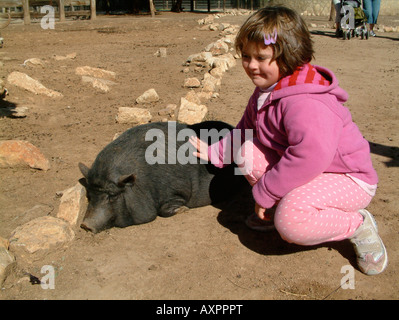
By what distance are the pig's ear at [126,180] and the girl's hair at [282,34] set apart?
1.23 m

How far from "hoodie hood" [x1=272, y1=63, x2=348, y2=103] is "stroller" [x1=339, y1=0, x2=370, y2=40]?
1014cm

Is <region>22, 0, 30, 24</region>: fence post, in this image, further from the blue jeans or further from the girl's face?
the girl's face

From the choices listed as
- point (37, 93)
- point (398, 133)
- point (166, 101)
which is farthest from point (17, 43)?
point (398, 133)

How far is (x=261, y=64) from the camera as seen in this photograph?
2.32m

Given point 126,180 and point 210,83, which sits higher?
point 210,83

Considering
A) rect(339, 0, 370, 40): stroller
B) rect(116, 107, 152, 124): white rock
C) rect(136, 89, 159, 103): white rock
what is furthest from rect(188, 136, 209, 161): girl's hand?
rect(339, 0, 370, 40): stroller

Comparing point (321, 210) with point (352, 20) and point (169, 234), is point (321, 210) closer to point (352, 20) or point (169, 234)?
point (169, 234)

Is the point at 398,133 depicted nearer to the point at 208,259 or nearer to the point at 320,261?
the point at 320,261

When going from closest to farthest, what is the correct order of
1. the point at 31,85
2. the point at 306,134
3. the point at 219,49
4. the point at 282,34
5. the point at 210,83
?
1. the point at 306,134
2. the point at 282,34
3. the point at 31,85
4. the point at 210,83
5. the point at 219,49

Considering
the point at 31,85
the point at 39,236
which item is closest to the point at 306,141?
the point at 39,236

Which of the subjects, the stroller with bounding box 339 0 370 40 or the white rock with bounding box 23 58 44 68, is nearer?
the white rock with bounding box 23 58 44 68

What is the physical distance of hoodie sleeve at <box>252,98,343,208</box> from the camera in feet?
6.96

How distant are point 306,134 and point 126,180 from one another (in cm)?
137

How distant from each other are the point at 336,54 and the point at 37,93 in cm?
649
